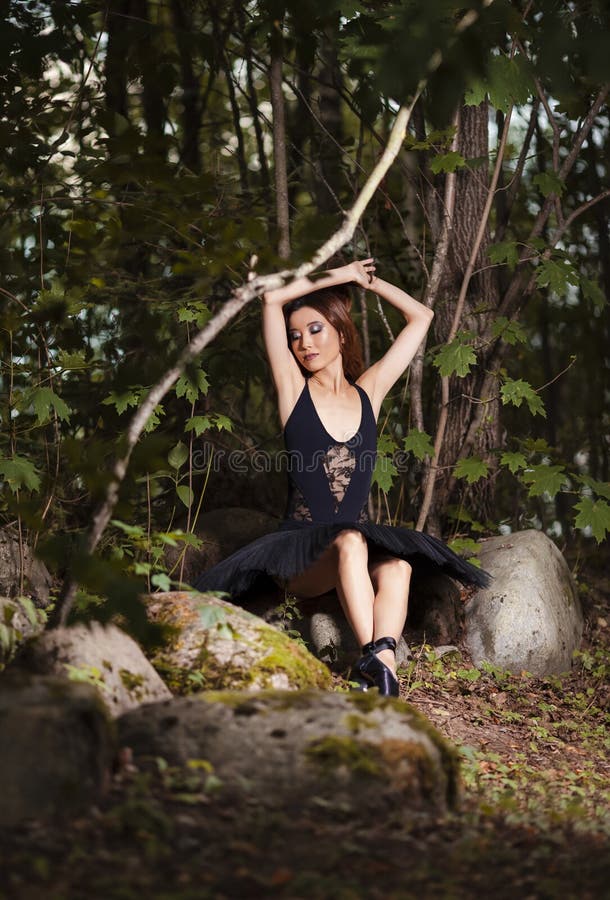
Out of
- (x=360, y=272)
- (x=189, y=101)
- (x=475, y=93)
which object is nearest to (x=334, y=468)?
(x=360, y=272)

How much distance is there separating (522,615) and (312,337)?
6.32 ft

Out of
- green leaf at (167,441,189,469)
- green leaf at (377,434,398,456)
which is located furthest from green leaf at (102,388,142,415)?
green leaf at (377,434,398,456)

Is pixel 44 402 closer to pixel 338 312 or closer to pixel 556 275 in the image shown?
pixel 338 312

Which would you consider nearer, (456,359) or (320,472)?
(320,472)

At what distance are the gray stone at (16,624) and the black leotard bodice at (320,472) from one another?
158cm

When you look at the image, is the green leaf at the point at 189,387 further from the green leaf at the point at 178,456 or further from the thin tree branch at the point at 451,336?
the thin tree branch at the point at 451,336

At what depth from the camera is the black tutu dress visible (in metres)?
4.73

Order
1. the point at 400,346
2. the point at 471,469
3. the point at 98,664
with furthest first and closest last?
the point at 471,469
the point at 400,346
the point at 98,664

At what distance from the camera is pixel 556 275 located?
5.59 meters

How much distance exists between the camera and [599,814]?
3.32 meters

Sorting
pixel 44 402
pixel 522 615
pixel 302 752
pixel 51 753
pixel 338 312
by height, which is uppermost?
pixel 338 312

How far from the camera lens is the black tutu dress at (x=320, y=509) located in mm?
4734

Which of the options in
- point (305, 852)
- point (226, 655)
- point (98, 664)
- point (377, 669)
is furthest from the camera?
point (377, 669)

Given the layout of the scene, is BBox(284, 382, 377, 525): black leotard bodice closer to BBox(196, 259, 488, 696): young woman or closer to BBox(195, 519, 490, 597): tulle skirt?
BBox(196, 259, 488, 696): young woman
